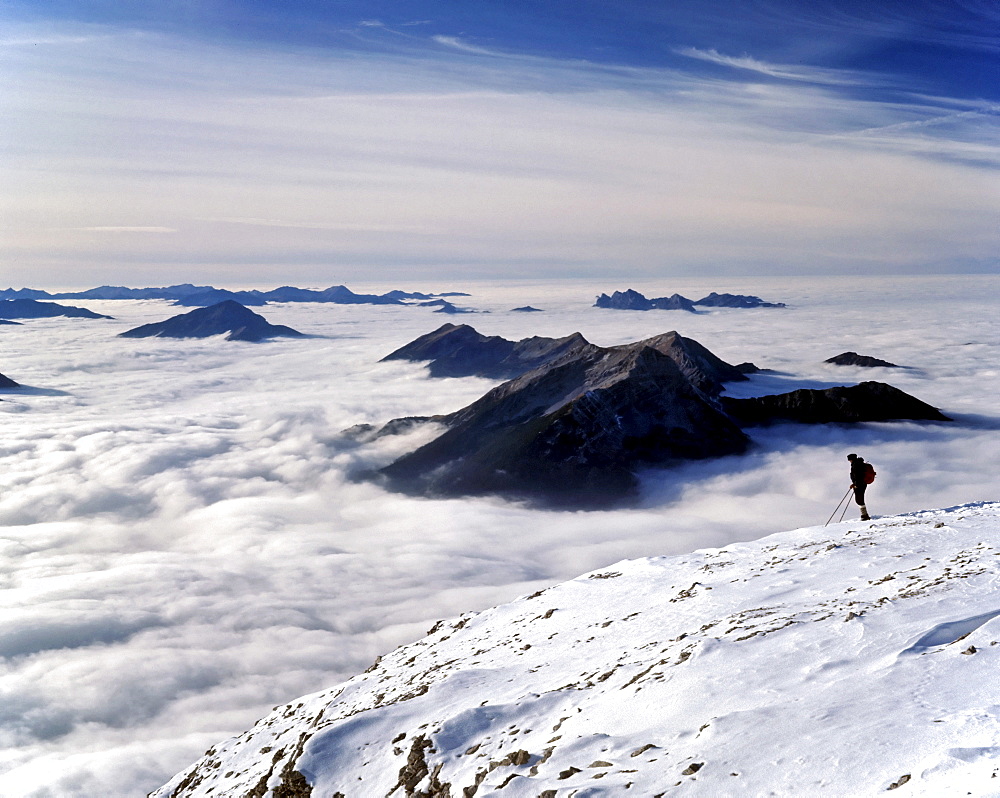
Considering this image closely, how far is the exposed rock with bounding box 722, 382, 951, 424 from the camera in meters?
140

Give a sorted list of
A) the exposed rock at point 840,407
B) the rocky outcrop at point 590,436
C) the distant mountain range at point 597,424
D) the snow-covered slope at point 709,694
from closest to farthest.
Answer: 1. the snow-covered slope at point 709,694
2. the rocky outcrop at point 590,436
3. the distant mountain range at point 597,424
4. the exposed rock at point 840,407

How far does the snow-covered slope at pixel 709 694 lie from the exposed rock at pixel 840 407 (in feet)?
400

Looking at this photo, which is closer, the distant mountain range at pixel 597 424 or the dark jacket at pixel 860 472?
the dark jacket at pixel 860 472

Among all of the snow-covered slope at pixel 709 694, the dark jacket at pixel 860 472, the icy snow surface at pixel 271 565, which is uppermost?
the dark jacket at pixel 860 472

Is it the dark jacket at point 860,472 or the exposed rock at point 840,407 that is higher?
the dark jacket at point 860,472

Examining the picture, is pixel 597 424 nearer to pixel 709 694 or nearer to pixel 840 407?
pixel 840 407

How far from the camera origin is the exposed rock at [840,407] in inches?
5502

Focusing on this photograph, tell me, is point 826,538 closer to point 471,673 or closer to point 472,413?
point 471,673

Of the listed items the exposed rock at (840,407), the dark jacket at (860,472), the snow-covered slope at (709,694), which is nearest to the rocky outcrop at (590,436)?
the exposed rock at (840,407)

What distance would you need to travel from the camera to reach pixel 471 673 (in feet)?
68.6

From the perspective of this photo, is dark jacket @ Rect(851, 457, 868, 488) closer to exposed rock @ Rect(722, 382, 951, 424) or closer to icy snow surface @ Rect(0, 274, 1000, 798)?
icy snow surface @ Rect(0, 274, 1000, 798)

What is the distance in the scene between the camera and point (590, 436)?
126 meters

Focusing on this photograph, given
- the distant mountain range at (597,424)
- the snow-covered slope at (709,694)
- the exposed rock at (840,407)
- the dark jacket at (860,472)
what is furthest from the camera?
the exposed rock at (840,407)

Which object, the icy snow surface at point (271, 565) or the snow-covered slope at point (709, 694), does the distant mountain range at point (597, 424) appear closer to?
the icy snow surface at point (271, 565)
